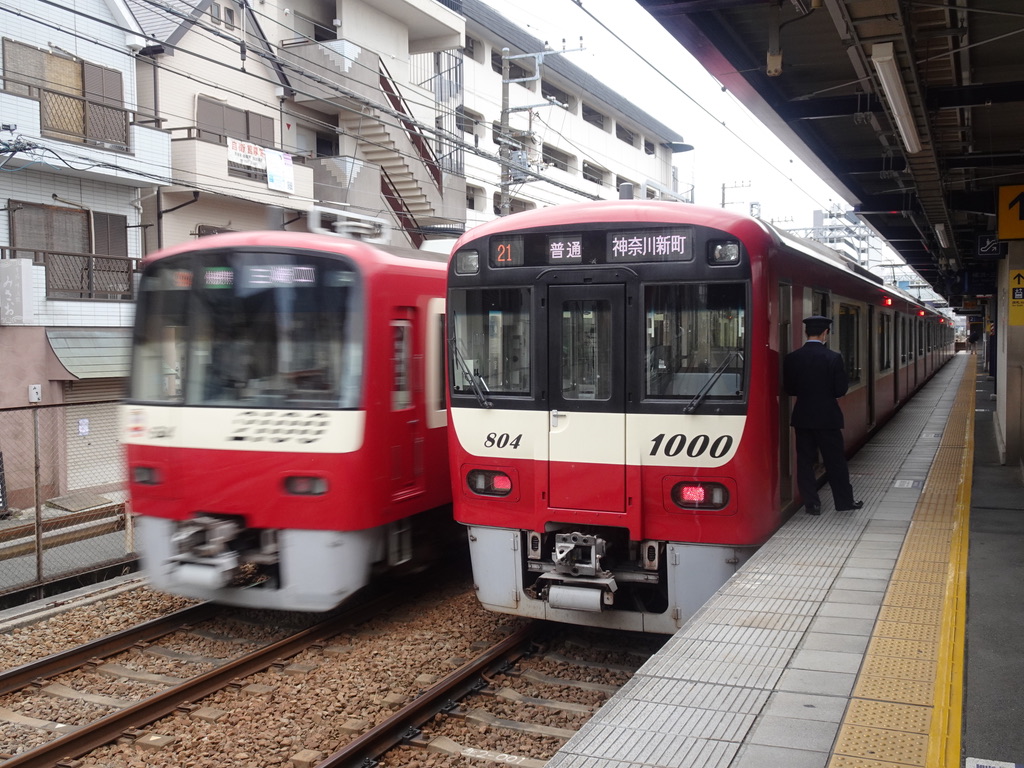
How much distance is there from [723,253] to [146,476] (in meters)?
4.56

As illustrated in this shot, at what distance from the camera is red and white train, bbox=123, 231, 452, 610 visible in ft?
21.5

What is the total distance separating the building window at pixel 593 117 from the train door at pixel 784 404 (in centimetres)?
2931

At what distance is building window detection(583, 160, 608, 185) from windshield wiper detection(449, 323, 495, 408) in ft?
93.1

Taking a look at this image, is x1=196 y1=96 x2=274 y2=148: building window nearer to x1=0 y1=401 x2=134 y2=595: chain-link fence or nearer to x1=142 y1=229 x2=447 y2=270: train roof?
x1=0 y1=401 x2=134 y2=595: chain-link fence

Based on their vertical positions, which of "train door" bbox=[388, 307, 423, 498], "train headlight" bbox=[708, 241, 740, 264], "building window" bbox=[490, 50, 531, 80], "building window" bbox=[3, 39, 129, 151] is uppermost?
"building window" bbox=[490, 50, 531, 80]

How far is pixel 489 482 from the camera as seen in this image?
644 centimetres

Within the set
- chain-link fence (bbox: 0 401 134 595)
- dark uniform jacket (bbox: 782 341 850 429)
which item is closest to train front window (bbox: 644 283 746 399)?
dark uniform jacket (bbox: 782 341 850 429)

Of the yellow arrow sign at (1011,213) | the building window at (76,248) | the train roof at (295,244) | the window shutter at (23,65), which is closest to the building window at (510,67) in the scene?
the building window at (76,248)

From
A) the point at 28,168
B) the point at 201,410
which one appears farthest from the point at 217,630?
the point at 28,168

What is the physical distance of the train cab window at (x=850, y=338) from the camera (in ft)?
30.6

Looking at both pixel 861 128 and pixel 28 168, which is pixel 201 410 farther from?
pixel 28 168

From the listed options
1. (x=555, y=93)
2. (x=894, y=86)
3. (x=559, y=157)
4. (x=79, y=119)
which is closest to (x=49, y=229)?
(x=79, y=119)

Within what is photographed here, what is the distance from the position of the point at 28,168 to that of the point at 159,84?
3.76 meters

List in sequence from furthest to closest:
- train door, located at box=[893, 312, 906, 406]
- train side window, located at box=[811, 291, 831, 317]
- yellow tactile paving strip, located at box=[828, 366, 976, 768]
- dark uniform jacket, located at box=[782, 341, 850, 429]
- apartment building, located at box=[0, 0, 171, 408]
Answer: train door, located at box=[893, 312, 906, 406], apartment building, located at box=[0, 0, 171, 408], train side window, located at box=[811, 291, 831, 317], dark uniform jacket, located at box=[782, 341, 850, 429], yellow tactile paving strip, located at box=[828, 366, 976, 768]
